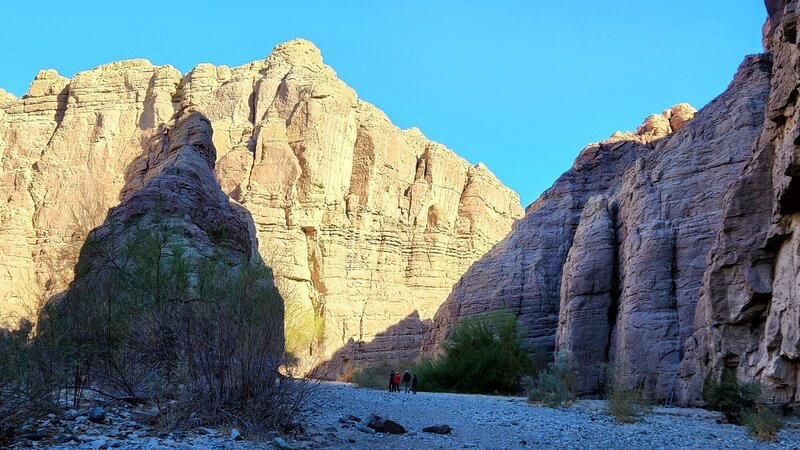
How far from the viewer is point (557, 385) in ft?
74.7

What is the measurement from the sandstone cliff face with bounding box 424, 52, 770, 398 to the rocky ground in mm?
5436

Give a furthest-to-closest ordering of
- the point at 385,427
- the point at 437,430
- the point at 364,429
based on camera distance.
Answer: the point at 437,430 < the point at 385,427 < the point at 364,429

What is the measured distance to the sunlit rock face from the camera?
196 ft

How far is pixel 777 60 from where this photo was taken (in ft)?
65.9

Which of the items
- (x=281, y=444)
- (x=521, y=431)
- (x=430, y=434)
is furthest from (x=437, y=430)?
(x=281, y=444)

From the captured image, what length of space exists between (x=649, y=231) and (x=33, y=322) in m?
21.9

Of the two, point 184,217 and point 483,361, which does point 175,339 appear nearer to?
point 184,217

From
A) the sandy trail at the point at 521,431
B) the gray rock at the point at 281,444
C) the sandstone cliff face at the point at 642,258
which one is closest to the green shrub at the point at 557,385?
the sandstone cliff face at the point at 642,258

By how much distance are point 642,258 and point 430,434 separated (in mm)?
17802

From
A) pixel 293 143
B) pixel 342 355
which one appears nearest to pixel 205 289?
pixel 342 355

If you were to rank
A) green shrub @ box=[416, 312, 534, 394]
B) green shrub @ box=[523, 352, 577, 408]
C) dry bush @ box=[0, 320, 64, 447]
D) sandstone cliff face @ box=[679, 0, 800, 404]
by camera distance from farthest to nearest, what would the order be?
green shrub @ box=[416, 312, 534, 394]
green shrub @ box=[523, 352, 577, 408]
sandstone cliff face @ box=[679, 0, 800, 404]
dry bush @ box=[0, 320, 64, 447]

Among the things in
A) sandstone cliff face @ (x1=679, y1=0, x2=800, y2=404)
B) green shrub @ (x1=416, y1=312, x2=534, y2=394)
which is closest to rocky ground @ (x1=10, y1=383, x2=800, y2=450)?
sandstone cliff face @ (x1=679, y1=0, x2=800, y2=404)

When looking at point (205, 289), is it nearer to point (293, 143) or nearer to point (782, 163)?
point (782, 163)

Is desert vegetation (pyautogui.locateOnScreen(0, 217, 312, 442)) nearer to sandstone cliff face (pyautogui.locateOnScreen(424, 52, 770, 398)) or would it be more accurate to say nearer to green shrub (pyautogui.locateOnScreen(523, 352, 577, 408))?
green shrub (pyautogui.locateOnScreen(523, 352, 577, 408))
